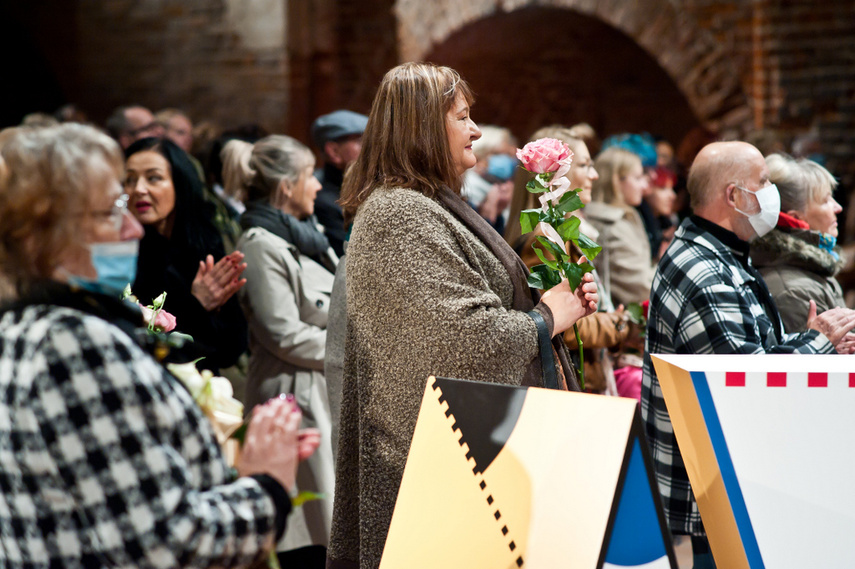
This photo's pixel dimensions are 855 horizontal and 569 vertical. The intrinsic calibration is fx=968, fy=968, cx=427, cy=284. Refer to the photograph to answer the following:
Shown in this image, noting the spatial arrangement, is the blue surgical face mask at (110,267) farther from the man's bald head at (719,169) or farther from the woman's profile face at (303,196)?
the woman's profile face at (303,196)

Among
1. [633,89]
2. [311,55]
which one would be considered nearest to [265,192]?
[311,55]

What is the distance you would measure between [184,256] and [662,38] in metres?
6.55

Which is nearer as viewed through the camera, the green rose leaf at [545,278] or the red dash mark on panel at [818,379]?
the red dash mark on panel at [818,379]

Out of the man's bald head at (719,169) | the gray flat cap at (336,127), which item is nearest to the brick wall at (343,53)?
the gray flat cap at (336,127)

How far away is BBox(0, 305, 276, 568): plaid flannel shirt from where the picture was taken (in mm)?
1454

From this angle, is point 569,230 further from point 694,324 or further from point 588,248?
point 694,324

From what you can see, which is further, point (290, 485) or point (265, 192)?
point (265, 192)

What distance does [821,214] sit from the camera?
12.1ft

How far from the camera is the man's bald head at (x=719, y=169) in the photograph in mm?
3125

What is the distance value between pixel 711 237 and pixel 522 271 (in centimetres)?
82

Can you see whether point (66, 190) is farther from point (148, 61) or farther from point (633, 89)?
point (633, 89)

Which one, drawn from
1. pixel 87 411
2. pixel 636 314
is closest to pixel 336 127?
pixel 636 314

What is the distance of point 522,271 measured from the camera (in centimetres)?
260

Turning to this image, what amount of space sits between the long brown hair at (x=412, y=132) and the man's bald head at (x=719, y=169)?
1.00 meters
